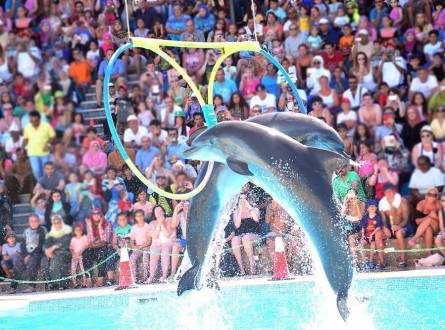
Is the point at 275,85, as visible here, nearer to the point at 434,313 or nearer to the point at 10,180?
the point at 10,180

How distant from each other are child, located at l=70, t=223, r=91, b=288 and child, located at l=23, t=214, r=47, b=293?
0.46 meters

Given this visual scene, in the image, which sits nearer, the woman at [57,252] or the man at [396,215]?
the man at [396,215]

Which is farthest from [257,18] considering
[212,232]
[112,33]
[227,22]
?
[212,232]

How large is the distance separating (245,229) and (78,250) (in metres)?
2.23

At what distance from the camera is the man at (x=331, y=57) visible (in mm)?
15289

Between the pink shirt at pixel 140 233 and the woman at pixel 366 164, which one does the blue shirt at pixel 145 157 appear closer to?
the pink shirt at pixel 140 233

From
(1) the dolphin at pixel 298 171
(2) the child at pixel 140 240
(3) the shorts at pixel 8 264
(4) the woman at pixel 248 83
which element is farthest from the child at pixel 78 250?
(1) the dolphin at pixel 298 171

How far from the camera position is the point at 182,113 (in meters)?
14.5

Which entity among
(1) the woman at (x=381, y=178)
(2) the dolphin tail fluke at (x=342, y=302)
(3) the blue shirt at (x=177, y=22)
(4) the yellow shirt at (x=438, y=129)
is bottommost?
(1) the woman at (x=381, y=178)

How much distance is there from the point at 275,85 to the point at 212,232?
22.6 feet

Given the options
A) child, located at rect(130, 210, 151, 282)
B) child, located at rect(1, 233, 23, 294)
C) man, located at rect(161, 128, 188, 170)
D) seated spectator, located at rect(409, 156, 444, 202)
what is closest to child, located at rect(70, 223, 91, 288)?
child, located at rect(130, 210, 151, 282)

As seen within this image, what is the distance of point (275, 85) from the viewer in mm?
15164

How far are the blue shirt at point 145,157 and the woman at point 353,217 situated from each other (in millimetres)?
2922

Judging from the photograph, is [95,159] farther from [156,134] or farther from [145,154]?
[156,134]
